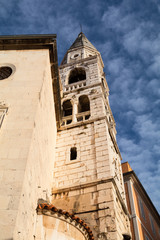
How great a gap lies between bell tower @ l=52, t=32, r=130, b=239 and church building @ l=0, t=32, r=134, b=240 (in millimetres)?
31

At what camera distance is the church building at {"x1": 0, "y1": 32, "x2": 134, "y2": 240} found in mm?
5703

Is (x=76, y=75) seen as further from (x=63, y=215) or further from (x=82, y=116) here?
(x=63, y=215)

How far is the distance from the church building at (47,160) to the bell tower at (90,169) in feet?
0.10

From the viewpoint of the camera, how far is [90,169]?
401 inches

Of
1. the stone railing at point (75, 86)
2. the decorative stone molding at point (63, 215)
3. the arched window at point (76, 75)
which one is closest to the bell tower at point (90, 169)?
the stone railing at point (75, 86)

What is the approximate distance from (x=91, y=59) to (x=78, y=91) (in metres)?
4.19

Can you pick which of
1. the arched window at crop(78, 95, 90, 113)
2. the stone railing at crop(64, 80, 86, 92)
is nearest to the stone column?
the arched window at crop(78, 95, 90, 113)

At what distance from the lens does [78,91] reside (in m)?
15.5

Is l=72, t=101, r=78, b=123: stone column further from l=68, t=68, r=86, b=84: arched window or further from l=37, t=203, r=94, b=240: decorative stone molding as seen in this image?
l=37, t=203, r=94, b=240: decorative stone molding

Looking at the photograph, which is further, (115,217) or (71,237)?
(115,217)

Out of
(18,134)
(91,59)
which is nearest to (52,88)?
(18,134)

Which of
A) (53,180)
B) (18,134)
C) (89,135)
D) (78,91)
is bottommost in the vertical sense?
(18,134)

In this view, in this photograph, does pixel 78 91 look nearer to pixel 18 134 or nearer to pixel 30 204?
pixel 18 134

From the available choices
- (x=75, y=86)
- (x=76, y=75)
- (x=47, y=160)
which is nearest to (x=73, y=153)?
(x=47, y=160)
